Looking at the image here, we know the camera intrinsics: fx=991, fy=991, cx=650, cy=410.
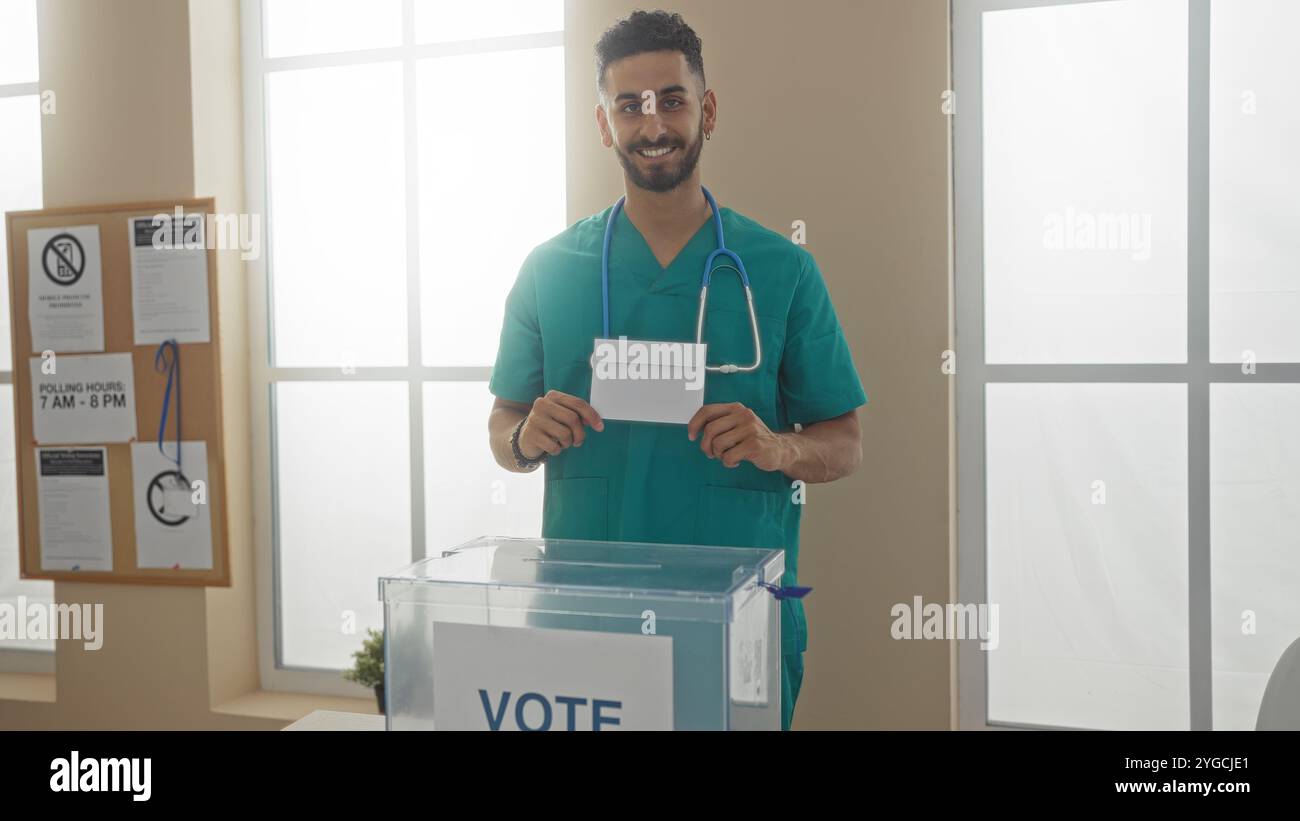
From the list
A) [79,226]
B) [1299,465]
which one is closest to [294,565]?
[79,226]

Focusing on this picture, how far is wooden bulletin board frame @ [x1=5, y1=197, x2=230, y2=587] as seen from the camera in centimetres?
278

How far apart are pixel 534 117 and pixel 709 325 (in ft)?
4.14

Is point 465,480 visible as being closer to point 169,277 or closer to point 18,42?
point 169,277

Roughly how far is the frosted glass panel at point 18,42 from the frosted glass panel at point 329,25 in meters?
0.78

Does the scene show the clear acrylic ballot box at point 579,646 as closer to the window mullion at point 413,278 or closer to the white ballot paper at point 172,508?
the window mullion at point 413,278

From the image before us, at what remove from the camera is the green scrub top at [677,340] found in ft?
5.48

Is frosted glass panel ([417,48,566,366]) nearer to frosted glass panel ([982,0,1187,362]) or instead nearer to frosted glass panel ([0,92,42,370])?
frosted glass panel ([982,0,1187,362])

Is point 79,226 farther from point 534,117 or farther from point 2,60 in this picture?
point 534,117

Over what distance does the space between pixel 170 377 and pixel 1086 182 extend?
8.06 ft

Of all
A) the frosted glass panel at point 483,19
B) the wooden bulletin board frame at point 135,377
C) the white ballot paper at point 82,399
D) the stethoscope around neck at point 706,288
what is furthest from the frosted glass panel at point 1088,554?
the white ballot paper at point 82,399

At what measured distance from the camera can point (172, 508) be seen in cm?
280

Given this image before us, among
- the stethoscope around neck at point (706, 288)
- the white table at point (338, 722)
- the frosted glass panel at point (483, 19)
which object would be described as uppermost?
the frosted glass panel at point (483, 19)

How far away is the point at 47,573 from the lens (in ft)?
9.50
